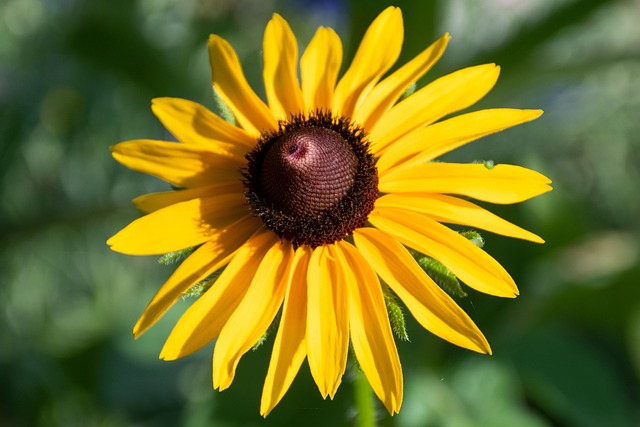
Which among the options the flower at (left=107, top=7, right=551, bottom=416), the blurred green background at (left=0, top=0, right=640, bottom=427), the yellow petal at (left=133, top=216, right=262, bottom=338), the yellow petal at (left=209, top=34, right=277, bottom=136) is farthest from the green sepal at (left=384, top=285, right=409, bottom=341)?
the blurred green background at (left=0, top=0, right=640, bottom=427)

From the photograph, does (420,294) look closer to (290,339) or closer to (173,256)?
(290,339)

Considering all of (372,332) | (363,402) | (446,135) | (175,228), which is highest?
(175,228)

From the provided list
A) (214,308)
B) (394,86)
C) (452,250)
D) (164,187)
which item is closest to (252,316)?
(214,308)

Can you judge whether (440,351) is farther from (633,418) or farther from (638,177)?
(638,177)

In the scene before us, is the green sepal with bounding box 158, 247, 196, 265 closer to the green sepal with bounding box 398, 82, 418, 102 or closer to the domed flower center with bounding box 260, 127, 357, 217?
the domed flower center with bounding box 260, 127, 357, 217

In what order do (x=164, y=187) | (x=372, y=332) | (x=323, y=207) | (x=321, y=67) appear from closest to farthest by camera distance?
(x=372, y=332)
(x=323, y=207)
(x=321, y=67)
(x=164, y=187)

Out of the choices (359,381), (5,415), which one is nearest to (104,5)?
(5,415)

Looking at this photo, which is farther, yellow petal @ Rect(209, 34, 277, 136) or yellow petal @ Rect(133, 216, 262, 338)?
yellow petal @ Rect(209, 34, 277, 136)
